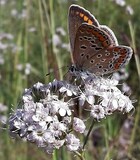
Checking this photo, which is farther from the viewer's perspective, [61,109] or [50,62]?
[50,62]

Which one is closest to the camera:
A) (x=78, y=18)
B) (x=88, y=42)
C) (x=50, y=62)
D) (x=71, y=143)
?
(x=71, y=143)

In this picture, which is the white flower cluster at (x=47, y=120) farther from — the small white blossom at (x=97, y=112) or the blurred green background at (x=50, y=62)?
the blurred green background at (x=50, y=62)

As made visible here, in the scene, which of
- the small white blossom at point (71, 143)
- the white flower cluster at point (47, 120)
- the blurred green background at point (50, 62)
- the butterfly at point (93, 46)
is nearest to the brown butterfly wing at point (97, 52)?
the butterfly at point (93, 46)

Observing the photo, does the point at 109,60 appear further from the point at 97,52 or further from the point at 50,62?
the point at 50,62

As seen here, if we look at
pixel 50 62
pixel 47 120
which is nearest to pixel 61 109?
pixel 47 120

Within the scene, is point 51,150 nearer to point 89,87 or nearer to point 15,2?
point 89,87

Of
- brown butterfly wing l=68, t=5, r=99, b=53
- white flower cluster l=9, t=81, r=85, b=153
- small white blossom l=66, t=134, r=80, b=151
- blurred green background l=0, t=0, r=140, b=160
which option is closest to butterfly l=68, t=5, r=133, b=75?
brown butterfly wing l=68, t=5, r=99, b=53

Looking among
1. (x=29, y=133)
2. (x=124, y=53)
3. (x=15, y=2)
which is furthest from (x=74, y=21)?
(x=15, y=2)
